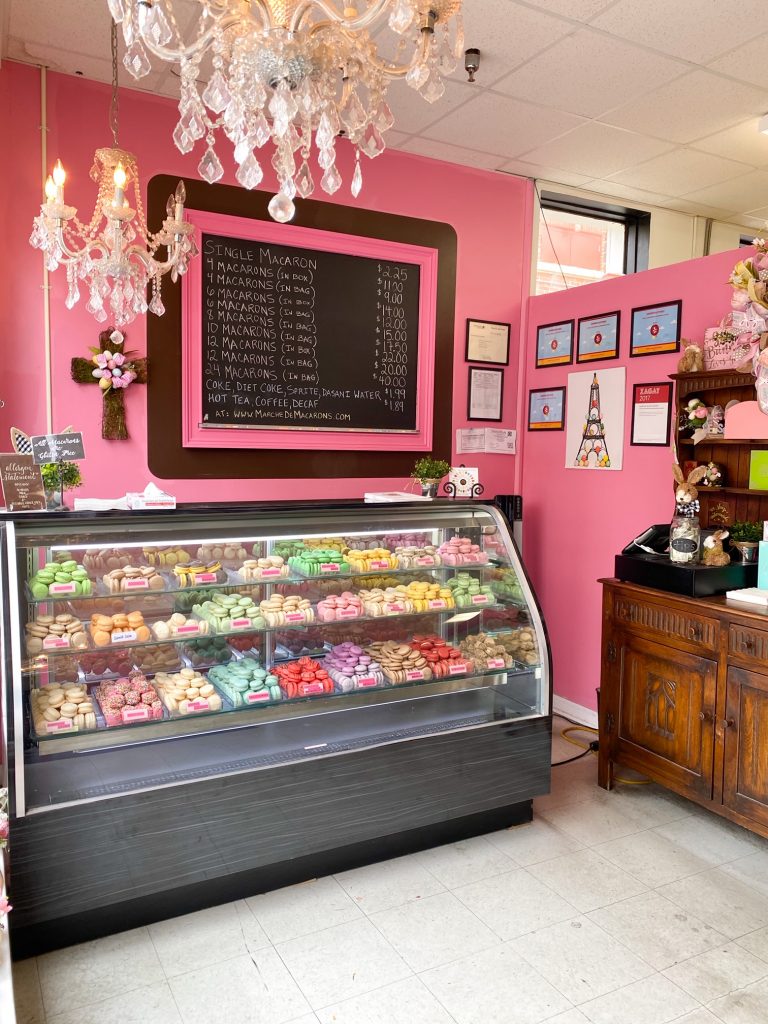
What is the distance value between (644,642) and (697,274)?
194cm

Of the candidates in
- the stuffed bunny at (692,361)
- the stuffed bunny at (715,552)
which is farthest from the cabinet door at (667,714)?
the stuffed bunny at (692,361)

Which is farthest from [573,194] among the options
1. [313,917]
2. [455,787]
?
[313,917]

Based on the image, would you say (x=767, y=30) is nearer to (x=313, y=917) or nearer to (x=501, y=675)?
(x=501, y=675)

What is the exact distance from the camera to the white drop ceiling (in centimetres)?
304

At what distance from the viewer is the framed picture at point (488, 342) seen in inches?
187

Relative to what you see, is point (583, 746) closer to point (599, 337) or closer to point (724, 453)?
point (724, 453)

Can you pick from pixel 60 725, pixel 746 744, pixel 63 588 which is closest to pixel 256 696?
pixel 60 725

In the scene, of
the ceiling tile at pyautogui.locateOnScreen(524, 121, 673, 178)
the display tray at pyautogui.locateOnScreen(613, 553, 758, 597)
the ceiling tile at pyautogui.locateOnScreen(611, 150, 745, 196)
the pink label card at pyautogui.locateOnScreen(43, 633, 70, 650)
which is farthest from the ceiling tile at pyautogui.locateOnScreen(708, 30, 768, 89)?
the pink label card at pyautogui.locateOnScreen(43, 633, 70, 650)

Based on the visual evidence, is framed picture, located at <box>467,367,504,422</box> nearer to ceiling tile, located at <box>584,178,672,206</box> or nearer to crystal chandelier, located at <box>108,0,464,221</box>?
ceiling tile, located at <box>584,178,672,206</box>

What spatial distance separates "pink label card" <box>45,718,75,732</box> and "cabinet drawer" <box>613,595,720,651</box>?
2485mm

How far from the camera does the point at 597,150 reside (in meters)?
4.34

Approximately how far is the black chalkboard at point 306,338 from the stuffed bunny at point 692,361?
1.55m

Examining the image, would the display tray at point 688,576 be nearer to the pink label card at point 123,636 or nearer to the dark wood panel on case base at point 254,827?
the dark wood panel on case base at point 254,827

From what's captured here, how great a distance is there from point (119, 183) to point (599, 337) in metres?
2.87
